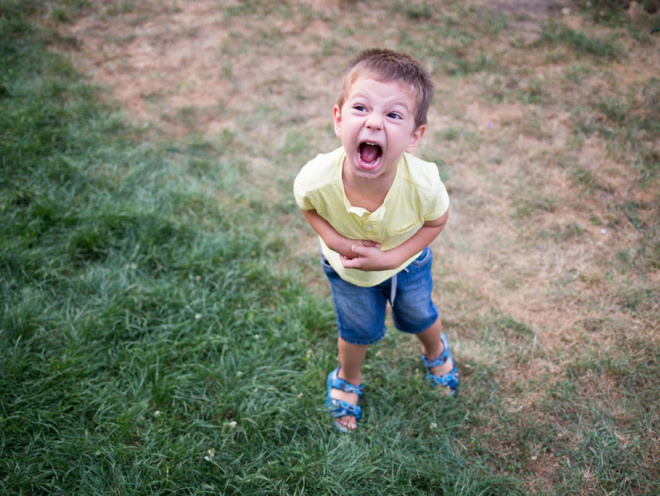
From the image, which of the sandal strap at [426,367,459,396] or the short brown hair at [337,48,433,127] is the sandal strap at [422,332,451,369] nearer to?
the sandal strap at [426,367,459,396]

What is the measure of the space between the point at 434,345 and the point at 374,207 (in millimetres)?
845

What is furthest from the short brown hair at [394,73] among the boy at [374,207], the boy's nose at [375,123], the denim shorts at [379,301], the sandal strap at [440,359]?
the sandal strap at [440,359]

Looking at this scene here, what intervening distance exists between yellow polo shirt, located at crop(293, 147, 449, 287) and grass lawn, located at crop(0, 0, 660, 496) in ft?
2.95

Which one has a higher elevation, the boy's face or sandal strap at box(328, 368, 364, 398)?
the boy's face

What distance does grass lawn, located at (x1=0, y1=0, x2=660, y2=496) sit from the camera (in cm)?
196

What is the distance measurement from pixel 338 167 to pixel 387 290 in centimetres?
58

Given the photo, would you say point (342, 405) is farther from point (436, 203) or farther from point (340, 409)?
point (436, 203)

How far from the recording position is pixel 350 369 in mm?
2111

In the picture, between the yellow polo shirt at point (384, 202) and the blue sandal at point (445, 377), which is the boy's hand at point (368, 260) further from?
the blue sandal at point (445, 377)

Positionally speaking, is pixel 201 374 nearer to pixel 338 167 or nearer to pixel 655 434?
pixel 338 167

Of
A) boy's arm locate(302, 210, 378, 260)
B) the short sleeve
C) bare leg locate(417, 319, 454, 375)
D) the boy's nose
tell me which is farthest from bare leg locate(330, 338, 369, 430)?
the boy's nose

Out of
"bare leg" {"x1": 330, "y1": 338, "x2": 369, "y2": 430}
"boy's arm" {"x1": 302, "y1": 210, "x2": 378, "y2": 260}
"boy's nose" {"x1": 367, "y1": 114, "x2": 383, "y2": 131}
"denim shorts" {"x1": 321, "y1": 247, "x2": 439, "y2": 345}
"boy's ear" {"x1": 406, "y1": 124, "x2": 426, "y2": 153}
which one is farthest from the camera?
"bare leg" {"x1": 330, "y1": 338, "x2": 369, "y2": 430}

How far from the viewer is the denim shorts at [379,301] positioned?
6.16 ft

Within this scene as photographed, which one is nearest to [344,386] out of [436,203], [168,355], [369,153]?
[168,355]
